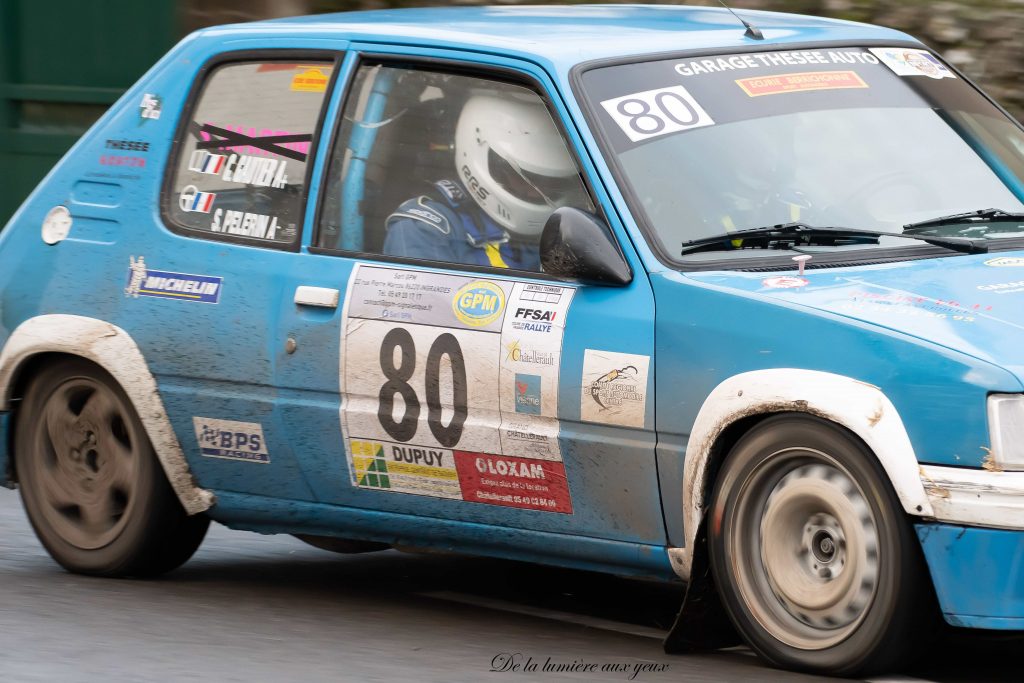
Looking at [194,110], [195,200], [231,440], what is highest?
[194,110]

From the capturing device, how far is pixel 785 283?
4746 millimetres

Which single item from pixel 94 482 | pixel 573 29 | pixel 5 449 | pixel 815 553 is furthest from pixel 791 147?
pixel 5 449

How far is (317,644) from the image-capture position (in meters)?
5.26

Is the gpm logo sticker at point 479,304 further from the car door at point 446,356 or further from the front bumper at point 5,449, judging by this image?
the front bumper at point 5,449

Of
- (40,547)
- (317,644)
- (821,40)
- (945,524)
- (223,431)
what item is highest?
(821,40)

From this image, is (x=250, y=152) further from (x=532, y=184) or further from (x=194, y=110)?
(x=532, y=184)

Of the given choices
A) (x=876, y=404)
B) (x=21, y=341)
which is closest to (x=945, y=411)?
(x=876, y=404)

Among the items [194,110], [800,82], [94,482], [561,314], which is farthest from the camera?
[94,482]

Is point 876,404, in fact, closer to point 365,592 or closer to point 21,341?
point 365,592

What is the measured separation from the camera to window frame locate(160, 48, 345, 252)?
5664mm

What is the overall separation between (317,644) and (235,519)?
31.4 inches

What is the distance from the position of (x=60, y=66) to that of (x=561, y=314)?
8175 millimetres

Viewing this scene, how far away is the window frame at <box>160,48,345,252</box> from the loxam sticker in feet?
4.20

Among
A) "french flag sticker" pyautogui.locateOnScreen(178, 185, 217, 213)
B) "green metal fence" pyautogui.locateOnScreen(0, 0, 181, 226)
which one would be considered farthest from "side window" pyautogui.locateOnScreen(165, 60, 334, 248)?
"green metal fence" pyautogui.locateOnScreen(0, 0, 181, 226)
